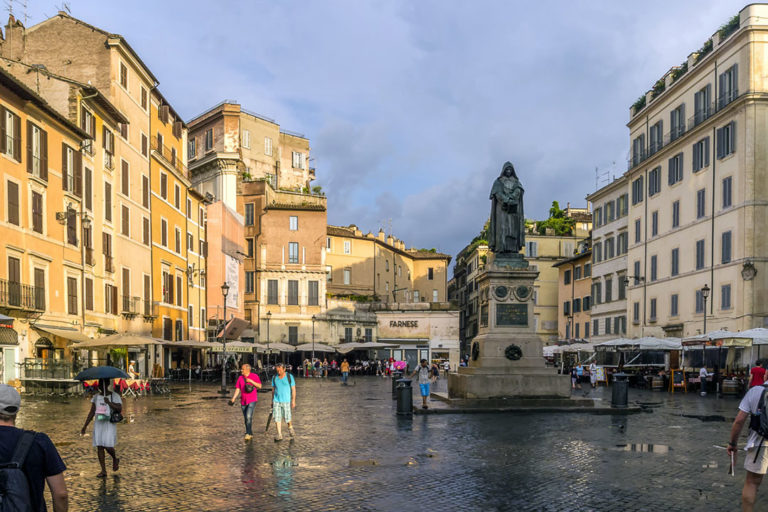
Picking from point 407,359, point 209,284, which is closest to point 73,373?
point 209,284

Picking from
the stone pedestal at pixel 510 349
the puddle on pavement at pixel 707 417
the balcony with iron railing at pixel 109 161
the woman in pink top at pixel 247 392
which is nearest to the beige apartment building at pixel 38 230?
the balcony with iron railing at pixel 109 161

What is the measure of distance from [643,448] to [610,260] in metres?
45.0

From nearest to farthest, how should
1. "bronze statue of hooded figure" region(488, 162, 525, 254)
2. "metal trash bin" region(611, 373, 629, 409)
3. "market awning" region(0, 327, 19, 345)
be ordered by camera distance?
"metal trash bin" region(611, 373, 629, 409) → "bronze statue of hooded figure" region(488, 162, 525, 254) → "market awning" region(0, 327, 19, 345)

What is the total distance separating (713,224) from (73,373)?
32.8 meters

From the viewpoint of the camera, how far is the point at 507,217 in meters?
21.8

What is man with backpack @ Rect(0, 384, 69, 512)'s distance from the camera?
4.07 m

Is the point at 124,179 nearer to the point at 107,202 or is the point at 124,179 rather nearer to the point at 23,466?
the point at 107,202

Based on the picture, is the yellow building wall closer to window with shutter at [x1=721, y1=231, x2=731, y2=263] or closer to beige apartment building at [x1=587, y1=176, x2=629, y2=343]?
A: beige apartment building at [x1=587, y1=176, x2=629, y2=343]

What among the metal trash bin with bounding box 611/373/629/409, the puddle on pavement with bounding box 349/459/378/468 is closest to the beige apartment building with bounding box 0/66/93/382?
the puddle on pavement with bounding box 349/459/378/468

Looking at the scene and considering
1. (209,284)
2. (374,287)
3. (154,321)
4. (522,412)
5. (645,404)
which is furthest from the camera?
(374,287)

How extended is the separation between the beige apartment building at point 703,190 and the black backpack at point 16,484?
3553cm

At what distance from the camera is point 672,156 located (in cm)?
4566

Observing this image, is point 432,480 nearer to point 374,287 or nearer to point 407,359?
point 407,359

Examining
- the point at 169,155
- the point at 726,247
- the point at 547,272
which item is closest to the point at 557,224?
the point at 547,272
